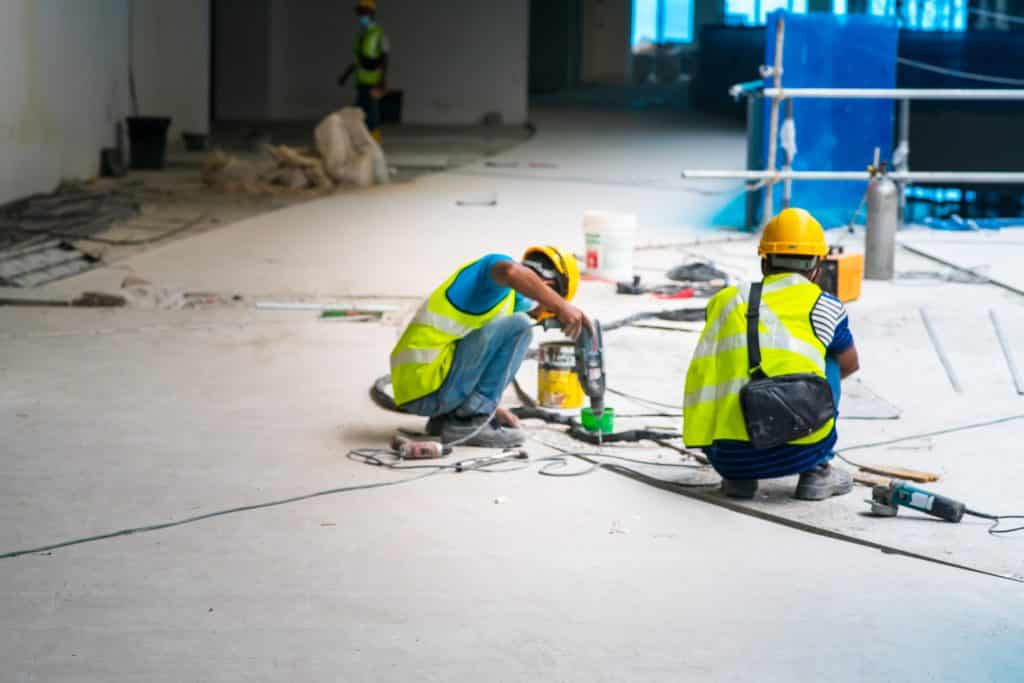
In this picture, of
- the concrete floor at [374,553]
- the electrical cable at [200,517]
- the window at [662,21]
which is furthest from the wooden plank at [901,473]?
the window at [662,21]

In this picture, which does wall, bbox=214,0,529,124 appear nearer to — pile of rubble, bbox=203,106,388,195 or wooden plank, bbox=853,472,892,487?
pile of rubble, bbox=203,106,388,195

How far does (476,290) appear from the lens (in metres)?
6.31

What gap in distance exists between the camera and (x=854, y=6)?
31.7 m

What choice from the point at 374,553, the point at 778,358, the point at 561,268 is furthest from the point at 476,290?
the point at 374,553

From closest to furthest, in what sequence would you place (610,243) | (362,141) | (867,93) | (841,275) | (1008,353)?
(1008,353)
(841,275)
(610,243)
(867,93)
(362,141)

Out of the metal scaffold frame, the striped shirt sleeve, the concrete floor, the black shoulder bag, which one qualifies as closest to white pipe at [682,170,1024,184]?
the metal scaffold frame

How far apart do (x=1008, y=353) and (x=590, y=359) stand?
318cm

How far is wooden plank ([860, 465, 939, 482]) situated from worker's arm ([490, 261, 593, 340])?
1297 mm

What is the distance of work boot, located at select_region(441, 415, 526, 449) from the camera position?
6.41 m

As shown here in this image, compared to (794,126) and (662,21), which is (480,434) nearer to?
(794,126)

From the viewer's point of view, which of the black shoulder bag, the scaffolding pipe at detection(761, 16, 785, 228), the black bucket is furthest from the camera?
the black bucket

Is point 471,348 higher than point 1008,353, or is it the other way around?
point 471,348

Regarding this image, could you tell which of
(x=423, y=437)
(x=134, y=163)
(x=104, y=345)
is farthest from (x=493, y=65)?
(x=423, y=437)

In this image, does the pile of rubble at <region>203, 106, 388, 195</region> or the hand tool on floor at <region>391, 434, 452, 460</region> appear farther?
the pile of rubble at <region>203, 106, 388, 195</region>
